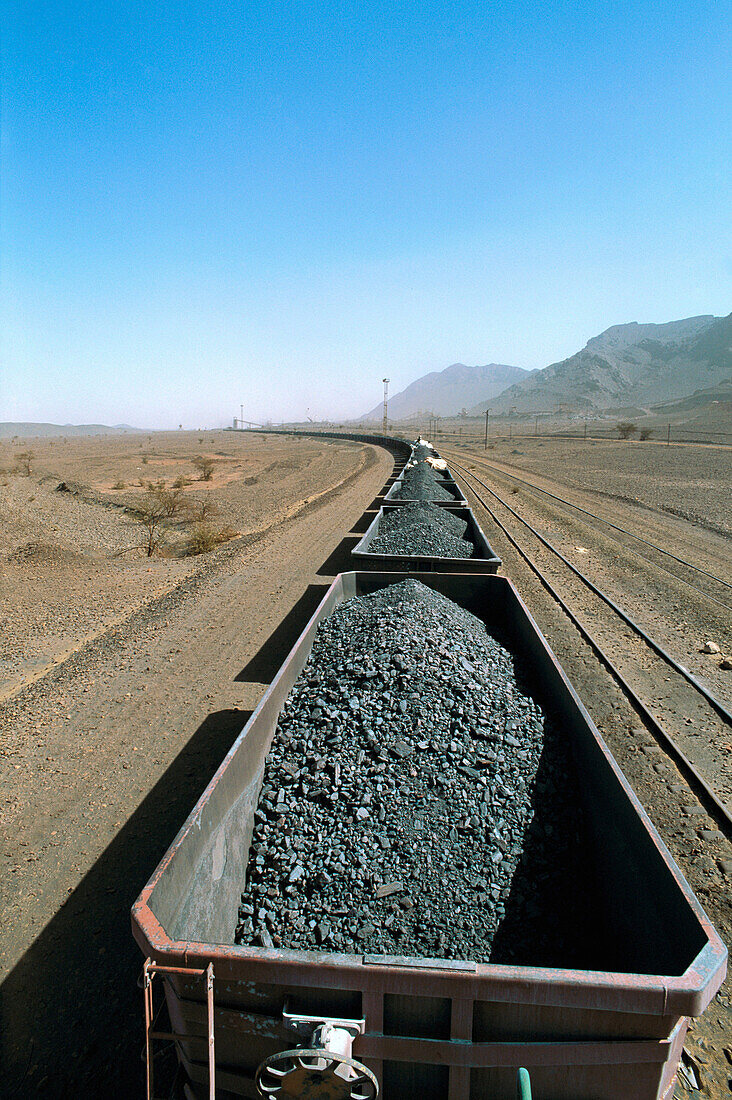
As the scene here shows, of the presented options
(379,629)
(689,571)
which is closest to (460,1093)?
(379,629)

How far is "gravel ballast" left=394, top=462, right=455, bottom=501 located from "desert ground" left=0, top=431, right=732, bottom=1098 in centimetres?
209

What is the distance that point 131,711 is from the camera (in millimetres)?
7402

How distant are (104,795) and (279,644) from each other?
154 inches

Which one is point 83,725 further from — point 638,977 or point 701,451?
point 701,451

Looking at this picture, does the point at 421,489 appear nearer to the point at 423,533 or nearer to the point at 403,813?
the point at 423,533

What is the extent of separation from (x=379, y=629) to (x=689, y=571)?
10467mm

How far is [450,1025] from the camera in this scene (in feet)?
8.46

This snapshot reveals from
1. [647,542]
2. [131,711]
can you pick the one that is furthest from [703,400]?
[131,711]

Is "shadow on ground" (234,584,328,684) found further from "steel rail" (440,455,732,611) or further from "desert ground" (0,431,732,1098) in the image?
"steel rail" (440,455,732,611)

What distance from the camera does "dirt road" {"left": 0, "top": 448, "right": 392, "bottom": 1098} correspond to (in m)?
3.62

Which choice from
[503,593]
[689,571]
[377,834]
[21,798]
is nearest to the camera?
[377,834]

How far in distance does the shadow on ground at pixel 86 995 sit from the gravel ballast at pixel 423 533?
6842mm

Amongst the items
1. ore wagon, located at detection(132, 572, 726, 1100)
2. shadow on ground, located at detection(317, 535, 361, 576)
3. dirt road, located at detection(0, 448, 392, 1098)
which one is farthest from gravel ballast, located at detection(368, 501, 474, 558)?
ore wagon, located at detection(132, 572, 726, 1100)

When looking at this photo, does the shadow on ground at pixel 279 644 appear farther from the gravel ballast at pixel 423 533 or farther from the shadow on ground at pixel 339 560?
the gravel ballast at pixel 423 533
